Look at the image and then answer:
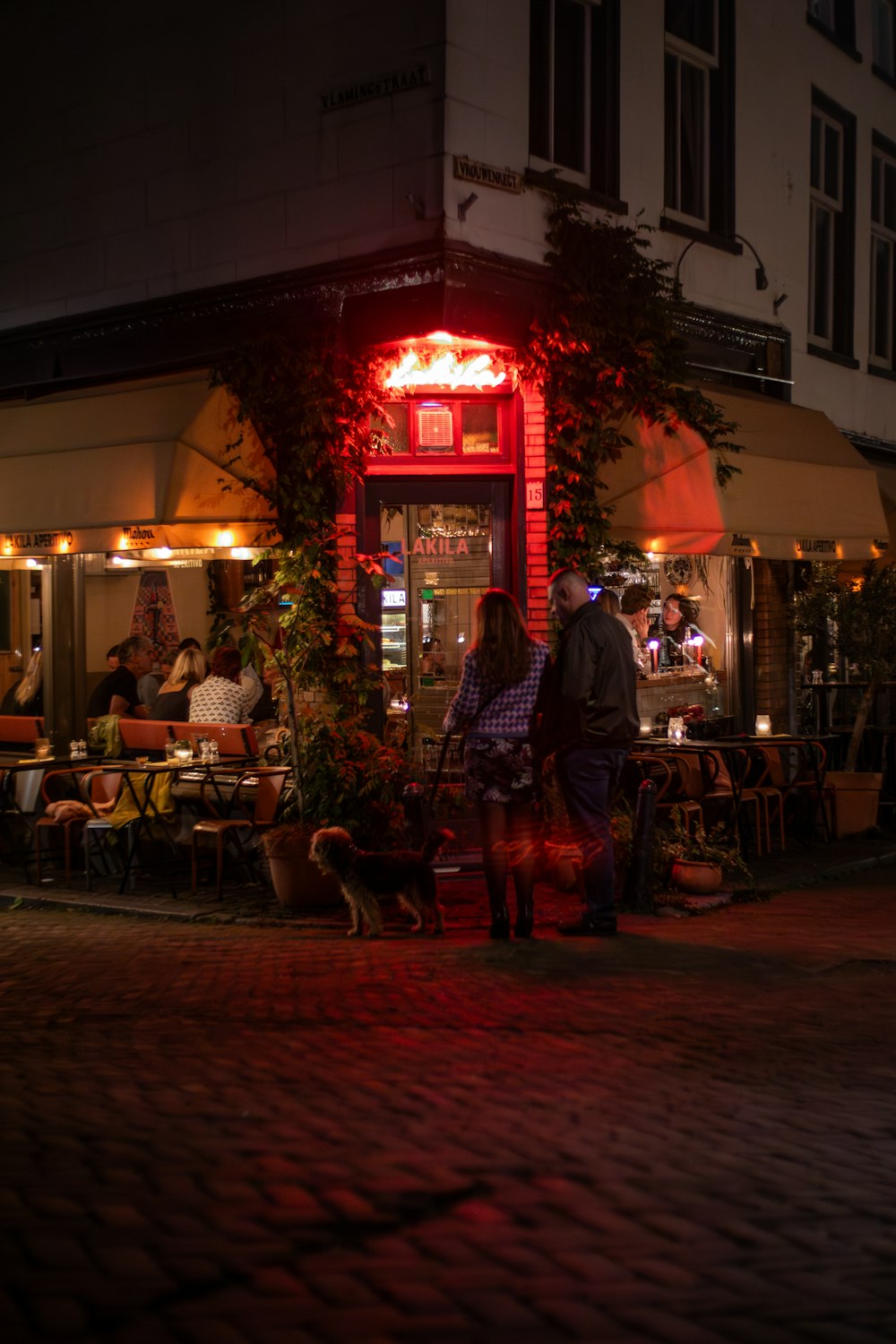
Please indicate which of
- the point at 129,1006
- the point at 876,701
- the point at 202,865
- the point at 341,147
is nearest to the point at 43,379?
the point at 341,147

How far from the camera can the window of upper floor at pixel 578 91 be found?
10.9m

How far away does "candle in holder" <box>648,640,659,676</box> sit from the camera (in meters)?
13.2

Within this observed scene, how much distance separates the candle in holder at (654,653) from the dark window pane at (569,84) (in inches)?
168

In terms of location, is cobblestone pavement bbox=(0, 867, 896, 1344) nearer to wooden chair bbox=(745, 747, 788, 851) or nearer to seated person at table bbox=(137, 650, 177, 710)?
wooden chair bbox=(745, 747, 788, 851)

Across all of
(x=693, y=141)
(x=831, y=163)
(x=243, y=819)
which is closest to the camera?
(x=243, y=819)

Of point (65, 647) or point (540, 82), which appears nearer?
point (540, 82)

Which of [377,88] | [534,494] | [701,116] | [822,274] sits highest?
[701,116]

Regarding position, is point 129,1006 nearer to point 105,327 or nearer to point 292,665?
point 292,665

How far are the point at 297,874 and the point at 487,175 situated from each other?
4.98m

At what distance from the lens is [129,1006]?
22.1 feet

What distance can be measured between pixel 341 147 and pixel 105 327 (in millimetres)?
2948

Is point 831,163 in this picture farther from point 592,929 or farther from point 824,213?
point 592,929

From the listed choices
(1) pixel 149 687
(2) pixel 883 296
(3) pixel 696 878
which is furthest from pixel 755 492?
(2) pixel 883 296

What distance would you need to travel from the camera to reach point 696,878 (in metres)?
9.61
